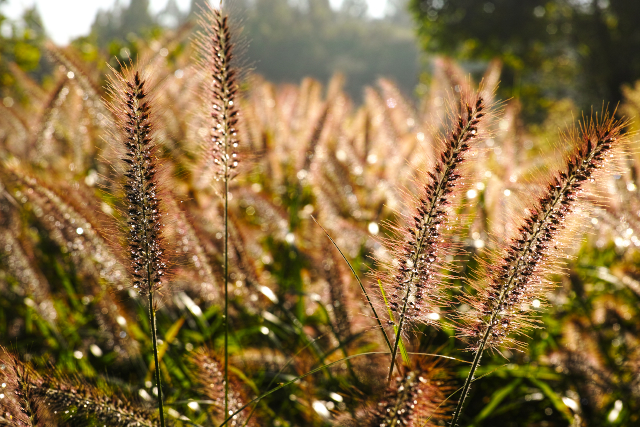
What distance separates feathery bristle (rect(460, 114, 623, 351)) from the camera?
3.17 ft

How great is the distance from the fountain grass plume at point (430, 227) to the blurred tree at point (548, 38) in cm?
1315

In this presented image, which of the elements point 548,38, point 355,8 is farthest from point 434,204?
point 355,8

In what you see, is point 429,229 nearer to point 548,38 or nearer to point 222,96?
point 222,96

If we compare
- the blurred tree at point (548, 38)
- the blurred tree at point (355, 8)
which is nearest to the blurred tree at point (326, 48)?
the blurred tree at point (355, 8)

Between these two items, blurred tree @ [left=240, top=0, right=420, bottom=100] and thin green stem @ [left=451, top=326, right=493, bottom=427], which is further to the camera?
blurred tree @ [left=240, top=0, right=420, bottom=100]

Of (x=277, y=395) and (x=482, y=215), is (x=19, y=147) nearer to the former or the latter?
(x=277, y=395)

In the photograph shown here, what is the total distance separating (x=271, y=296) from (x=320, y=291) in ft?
1.78

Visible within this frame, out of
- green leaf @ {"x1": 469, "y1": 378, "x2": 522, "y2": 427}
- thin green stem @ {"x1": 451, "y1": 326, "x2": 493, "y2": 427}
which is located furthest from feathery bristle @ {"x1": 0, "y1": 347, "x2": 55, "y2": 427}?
green leaf @ {"x1": 469, "y1": 378, "x2": 522, "y2": 427}

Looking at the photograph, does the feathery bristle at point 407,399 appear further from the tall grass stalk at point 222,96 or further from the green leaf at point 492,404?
the green leaf at point 492,404

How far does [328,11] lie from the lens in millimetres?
71688

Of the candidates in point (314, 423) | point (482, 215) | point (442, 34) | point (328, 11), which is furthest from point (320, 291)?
point (328, 11)

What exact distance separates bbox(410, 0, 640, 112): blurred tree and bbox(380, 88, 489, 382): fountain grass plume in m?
13.2

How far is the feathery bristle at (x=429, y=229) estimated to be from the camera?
977mm

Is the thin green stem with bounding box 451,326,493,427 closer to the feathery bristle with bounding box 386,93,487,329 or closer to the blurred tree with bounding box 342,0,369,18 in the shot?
the feathery bristle with bounding box 386,93,487,329
